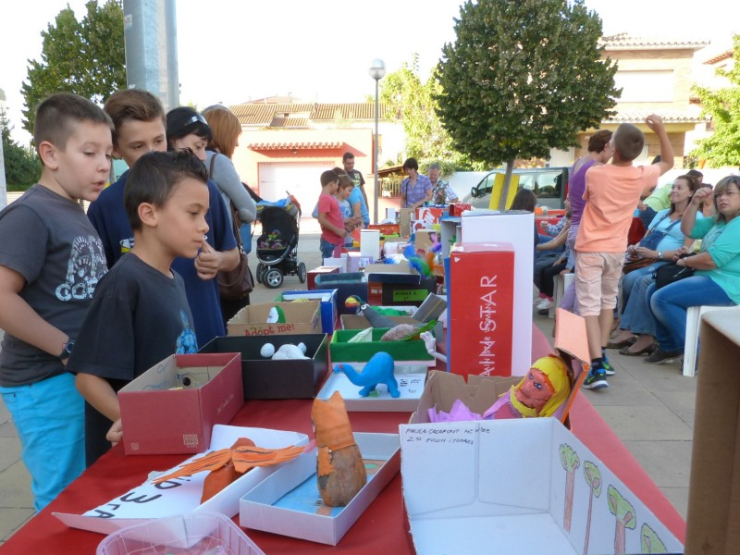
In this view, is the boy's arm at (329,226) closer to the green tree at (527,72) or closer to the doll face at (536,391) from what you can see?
the doll face at (536,391)

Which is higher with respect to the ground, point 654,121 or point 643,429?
point 654,121

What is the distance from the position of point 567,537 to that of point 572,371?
0.30m

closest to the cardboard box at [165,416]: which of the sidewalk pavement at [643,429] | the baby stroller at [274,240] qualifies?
the sidewalk pavement at [643,429]

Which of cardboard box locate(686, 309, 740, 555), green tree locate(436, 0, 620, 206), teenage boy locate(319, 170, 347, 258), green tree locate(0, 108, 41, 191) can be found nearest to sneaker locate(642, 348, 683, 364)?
teenage boy locate(319, 170, 347, 258)

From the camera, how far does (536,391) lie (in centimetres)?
111

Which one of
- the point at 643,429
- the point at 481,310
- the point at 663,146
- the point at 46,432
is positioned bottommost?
the point at 643,429

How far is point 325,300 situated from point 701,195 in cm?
419

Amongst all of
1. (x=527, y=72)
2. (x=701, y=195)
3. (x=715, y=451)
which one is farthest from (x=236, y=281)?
(x=527, y=72)

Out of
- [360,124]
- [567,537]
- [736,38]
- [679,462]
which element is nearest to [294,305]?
[567,537]

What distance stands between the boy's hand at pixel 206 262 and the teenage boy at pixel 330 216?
4.26m

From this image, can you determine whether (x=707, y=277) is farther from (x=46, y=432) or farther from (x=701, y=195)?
(x=46, y=432)

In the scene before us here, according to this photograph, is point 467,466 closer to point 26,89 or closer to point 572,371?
Result: point 572,371

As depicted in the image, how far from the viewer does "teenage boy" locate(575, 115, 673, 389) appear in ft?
13.0

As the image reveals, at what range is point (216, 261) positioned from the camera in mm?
1994
